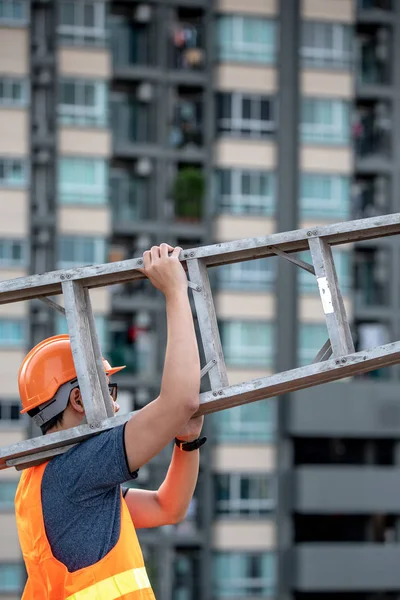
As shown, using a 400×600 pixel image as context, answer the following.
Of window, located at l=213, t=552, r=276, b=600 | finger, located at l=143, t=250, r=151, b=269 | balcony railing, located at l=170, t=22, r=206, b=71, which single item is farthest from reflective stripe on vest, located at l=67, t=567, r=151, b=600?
balcony railing, located at l=170, t=22, r=206, b=71

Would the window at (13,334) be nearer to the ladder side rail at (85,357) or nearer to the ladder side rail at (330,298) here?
the ladder side rail at (85,357)

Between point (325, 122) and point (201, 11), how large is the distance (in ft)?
18.1

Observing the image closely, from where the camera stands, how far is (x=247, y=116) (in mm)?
47031

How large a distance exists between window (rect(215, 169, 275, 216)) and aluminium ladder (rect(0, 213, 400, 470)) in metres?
41.7

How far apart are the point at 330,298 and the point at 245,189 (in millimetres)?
41827

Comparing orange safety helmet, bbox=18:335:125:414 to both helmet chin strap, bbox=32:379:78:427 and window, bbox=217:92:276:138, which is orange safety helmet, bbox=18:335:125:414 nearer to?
helmet chin strap, bbox=32:379:78:427

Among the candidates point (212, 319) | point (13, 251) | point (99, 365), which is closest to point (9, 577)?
point (13, 251)

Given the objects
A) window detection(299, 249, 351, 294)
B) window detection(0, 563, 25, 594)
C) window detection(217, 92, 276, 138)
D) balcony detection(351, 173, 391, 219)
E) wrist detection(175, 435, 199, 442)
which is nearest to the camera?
wrist detection(175, 435, 199, 442)

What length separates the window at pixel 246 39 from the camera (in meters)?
46.8

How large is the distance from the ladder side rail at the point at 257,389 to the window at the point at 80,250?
40005 millimetres

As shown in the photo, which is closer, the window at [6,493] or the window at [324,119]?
the window at [6,493]

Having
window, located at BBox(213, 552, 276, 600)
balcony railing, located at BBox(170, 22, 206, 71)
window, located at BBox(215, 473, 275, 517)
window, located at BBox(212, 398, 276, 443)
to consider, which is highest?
balcony railing, located at BBox(170, 22, 206, 71)

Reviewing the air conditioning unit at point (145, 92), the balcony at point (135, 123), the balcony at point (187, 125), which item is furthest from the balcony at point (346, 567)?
the air conditioning unit at point (145, 92)

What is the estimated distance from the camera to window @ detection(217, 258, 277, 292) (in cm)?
4628
